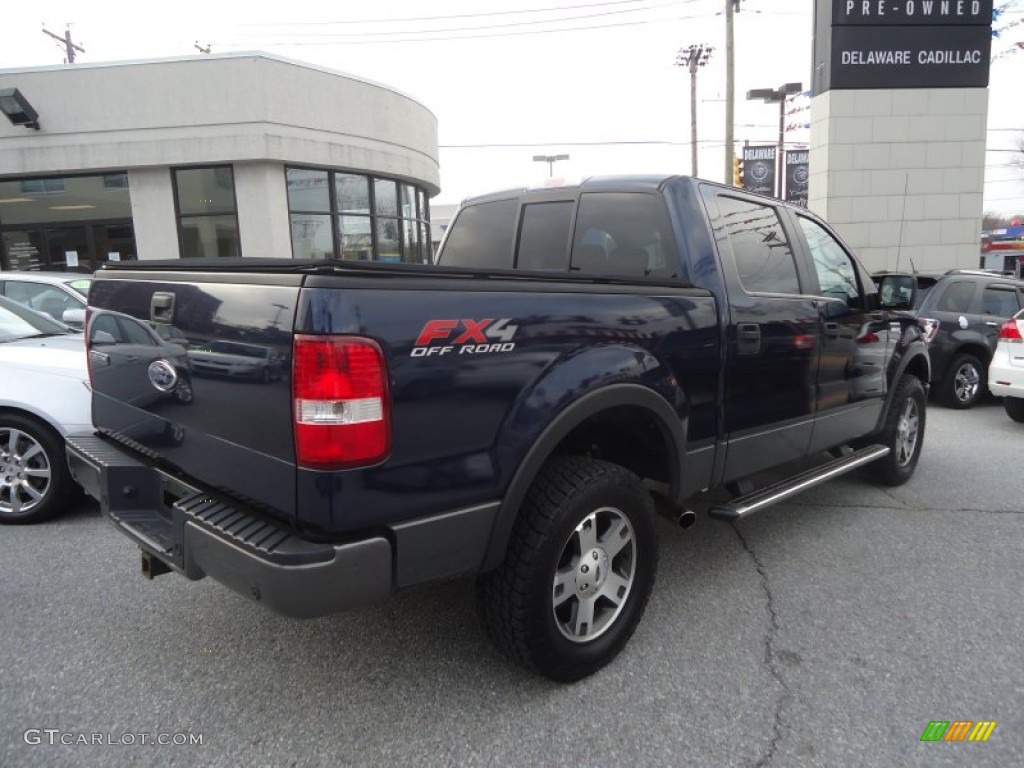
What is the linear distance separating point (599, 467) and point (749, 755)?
3.53 feet

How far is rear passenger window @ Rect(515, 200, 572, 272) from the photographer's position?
369 centimetres

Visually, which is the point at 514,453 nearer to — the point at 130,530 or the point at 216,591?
the point at 130,530

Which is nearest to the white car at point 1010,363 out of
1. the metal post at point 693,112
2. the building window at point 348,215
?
the building window at point 348,215

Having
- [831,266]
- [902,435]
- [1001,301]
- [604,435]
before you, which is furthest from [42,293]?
[1001,301]

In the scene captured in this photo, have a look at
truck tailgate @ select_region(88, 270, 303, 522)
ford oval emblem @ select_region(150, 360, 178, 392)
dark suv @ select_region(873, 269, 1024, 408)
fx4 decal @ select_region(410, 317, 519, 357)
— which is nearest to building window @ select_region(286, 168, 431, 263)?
dark suv @ select_region(873, 269, 1024, 408)

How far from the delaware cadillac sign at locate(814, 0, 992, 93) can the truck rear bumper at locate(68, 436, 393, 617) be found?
13.3 m

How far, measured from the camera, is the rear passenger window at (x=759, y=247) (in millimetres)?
3482

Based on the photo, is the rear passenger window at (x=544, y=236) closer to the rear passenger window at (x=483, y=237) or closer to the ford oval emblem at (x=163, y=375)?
the rear passenger window at (x=483, y=237)

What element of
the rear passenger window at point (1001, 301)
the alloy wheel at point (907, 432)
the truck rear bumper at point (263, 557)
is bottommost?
the alloy wheel at point (907, 432)

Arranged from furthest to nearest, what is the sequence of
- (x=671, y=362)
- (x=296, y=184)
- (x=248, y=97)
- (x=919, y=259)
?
(x=296, y=184)
(x=248, y=97)
(x=919, y=259)
(x=671, y=362)

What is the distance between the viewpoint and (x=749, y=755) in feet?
7.52

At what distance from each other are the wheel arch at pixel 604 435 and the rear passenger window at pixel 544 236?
3.38 feet

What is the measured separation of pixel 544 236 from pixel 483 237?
0.50 metres

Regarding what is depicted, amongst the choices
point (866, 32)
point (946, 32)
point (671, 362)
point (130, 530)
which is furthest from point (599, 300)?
point (946, 32)
